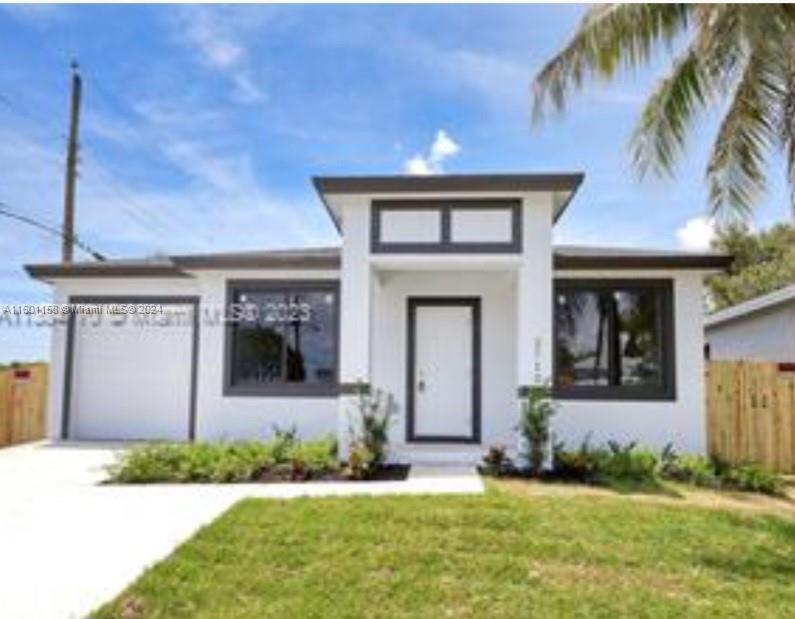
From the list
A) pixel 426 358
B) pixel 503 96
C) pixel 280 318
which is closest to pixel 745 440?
pixel 426 358

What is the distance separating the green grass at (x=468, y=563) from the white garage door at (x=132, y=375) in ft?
23.9

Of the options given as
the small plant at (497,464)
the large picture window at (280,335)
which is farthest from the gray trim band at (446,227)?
the small plant at (497,464)

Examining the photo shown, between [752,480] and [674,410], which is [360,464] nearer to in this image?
[674,410]

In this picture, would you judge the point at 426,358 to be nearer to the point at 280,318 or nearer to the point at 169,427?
the point at 280,318

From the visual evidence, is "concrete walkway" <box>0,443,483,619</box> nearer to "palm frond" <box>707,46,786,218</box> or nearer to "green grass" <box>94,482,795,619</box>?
"green grass" <box>94,482,795,619</box>

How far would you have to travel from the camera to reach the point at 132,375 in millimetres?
15703

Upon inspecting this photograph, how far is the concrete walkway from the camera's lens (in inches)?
242

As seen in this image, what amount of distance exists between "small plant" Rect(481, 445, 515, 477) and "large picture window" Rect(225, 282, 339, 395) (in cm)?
361

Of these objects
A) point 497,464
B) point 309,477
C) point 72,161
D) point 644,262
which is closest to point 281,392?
point 309,477

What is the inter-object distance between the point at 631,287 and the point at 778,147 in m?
4.53

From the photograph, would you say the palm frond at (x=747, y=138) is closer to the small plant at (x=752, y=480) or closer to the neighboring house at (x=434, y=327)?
the neighboring house at (x=434, y=327)

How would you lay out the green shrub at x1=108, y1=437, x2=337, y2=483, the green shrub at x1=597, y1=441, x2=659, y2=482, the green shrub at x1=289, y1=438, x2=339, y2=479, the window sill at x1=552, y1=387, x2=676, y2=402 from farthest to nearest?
the window sill at x1=552, y1=387, x2=676, y2=402 → the green shrub at x1=597, y1=441, x2=659, y2=482 → the green shrub at x1=289, y1=438, x2=339, y2=479 → the green shrub at x1=108, y1=437, x2=337, y2=483

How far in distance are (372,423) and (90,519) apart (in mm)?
4295

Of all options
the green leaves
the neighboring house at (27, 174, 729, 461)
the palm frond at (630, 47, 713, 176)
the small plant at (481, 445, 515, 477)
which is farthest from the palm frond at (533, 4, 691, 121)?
the green leaves
